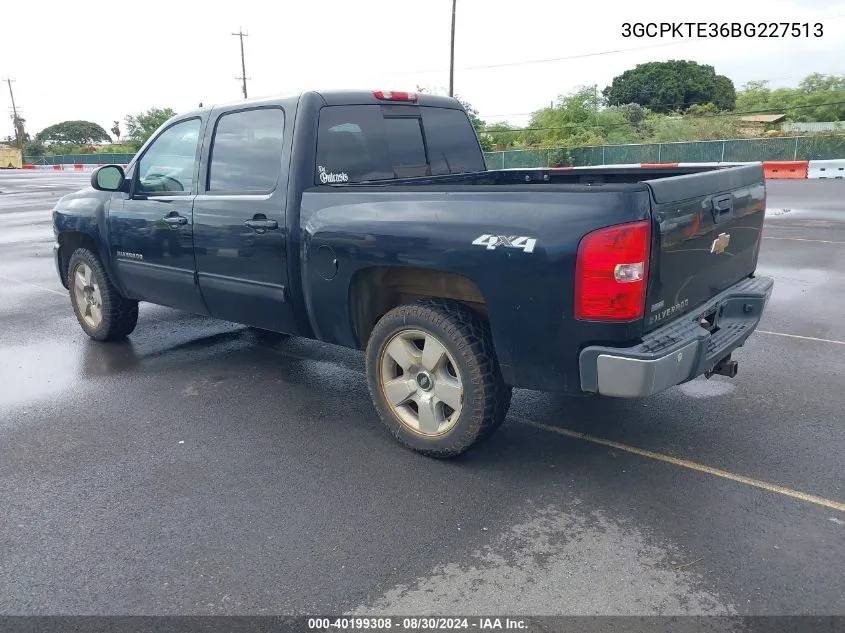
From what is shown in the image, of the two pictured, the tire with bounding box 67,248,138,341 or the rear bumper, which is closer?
the rear bumper

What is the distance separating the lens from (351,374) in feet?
17.8

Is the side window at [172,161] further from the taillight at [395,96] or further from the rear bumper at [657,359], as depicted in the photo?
the rear bumper at [657,359]

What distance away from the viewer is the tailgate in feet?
10.4

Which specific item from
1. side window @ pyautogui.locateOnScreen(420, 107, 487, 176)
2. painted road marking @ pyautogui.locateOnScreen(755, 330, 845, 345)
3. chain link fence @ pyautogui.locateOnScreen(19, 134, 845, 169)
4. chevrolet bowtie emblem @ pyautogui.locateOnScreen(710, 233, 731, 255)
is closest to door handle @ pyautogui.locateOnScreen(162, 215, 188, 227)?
side window @ pyautogui.locateOnScreen(420, 107, 487, 176)

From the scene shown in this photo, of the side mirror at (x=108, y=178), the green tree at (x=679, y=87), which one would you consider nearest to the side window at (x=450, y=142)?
the side mirror at (x=108, y=178)

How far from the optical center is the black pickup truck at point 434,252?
3141 mm

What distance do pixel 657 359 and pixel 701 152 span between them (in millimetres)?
33233

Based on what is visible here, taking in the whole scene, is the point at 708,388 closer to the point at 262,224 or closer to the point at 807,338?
the point at 807,338

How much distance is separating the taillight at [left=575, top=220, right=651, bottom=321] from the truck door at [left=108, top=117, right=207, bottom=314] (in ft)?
9.85

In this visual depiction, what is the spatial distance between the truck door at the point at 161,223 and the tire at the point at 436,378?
185 centimetres

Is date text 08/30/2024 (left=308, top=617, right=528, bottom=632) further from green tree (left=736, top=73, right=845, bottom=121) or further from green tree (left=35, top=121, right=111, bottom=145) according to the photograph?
green tree (left=35, top=121, right=111, bottom=145)

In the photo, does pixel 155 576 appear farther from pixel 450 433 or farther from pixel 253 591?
pixel 450 433

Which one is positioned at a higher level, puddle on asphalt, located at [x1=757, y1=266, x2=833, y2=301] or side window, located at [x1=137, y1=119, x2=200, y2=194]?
side window, located at [x1=137, y1=119, x2=200, y2=194]

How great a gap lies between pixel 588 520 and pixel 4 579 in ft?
8.20
